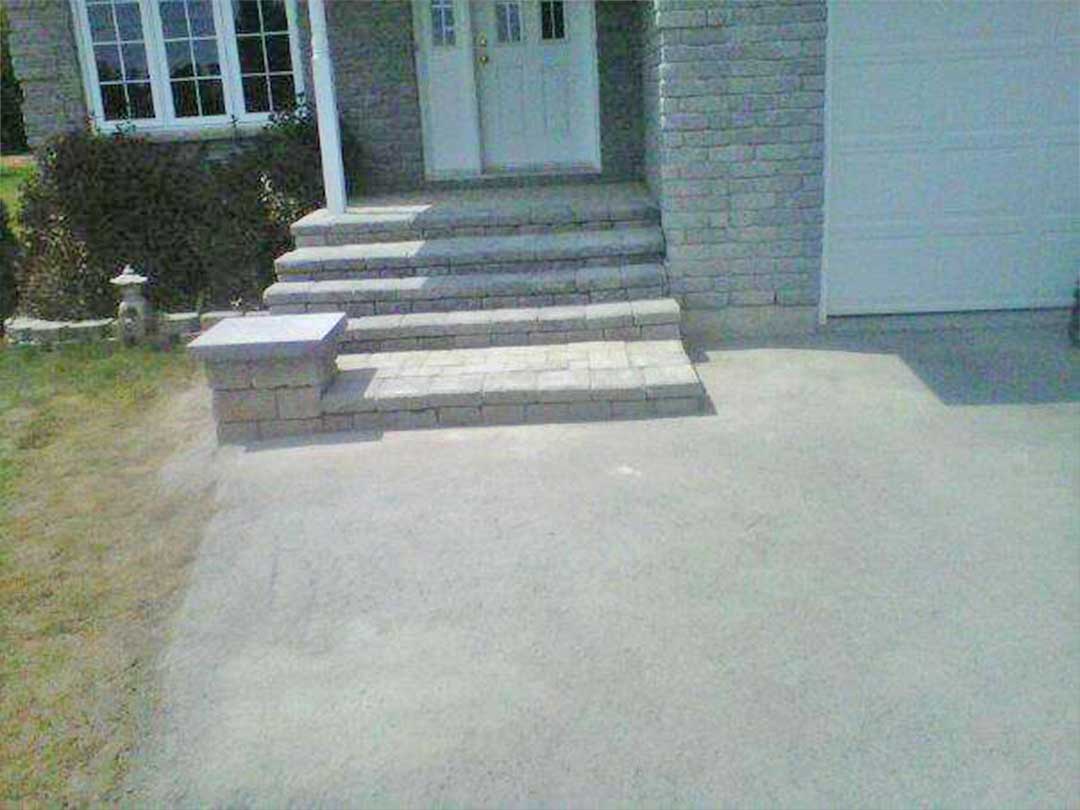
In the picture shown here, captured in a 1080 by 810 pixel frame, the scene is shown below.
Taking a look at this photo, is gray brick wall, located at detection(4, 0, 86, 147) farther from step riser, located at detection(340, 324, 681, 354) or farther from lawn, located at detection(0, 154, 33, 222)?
lawn, located at detection(0, 154, 33, 222)

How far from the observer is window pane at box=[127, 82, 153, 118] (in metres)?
9.77

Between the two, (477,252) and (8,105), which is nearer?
(477,252)

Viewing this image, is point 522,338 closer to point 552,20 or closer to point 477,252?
point 477,252

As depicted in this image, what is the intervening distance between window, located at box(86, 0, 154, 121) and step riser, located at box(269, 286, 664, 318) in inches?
174

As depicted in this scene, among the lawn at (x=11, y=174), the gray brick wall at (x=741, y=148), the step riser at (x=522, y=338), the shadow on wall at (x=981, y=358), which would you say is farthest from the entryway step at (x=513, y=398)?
the lawn at (x=11, y=174)

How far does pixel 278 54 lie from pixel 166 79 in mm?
1079

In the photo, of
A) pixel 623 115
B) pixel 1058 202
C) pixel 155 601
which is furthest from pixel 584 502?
pixel 623 115

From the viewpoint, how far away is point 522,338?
21.1 ft

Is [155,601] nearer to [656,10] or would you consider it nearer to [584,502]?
[584,502]

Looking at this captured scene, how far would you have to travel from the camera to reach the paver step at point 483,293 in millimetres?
6680

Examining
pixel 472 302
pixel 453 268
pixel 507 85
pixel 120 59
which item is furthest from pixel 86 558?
pixel 120 59

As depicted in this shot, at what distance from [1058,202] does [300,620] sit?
568 centimetres

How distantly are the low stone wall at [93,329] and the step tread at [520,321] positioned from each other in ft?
6.03

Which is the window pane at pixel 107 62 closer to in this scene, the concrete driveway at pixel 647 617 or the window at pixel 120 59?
the window at pixel 120 59
